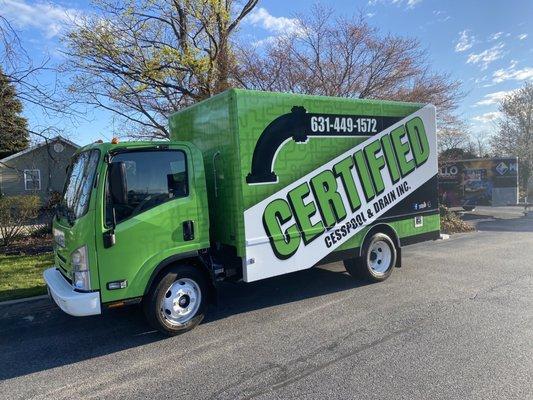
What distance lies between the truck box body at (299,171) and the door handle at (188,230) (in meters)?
0.60

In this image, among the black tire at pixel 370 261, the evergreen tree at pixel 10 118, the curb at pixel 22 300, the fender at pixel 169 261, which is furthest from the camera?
the evergreen tree at pixel 10 118

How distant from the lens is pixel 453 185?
66.7 feet

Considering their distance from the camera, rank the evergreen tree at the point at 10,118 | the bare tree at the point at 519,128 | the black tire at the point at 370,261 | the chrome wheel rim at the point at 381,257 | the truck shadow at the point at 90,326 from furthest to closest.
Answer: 1. the bare tree at the point at 519,128
2. the evergreen tree at the point at 10,118
3. the chrome wheel rim at the point at 381,257
4. the black tire at the point at 370,261
5. the truck shadow at the point at 90,326

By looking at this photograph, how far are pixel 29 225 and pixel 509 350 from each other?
45.1 feet

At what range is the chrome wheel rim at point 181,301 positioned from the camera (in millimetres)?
5113

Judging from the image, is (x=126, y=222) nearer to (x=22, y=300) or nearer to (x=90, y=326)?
(x=90, y=326)

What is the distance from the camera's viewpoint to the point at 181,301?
207 inches

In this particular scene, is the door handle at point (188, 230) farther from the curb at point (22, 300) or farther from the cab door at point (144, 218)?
the curb at point (22, 300)

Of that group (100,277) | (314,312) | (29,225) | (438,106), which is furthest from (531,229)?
(29,225)

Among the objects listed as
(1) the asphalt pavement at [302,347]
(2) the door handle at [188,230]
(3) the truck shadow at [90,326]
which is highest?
(2) the door handle at [188,230]

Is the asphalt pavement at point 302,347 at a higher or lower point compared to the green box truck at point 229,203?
lower

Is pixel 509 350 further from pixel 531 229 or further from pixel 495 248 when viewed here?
pixel 531 229

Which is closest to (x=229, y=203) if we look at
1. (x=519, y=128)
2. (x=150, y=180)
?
(x=150, y=180)

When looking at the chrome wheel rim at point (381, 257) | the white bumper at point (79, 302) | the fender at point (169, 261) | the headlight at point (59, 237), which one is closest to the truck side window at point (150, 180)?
the fender at point (169, 261)
